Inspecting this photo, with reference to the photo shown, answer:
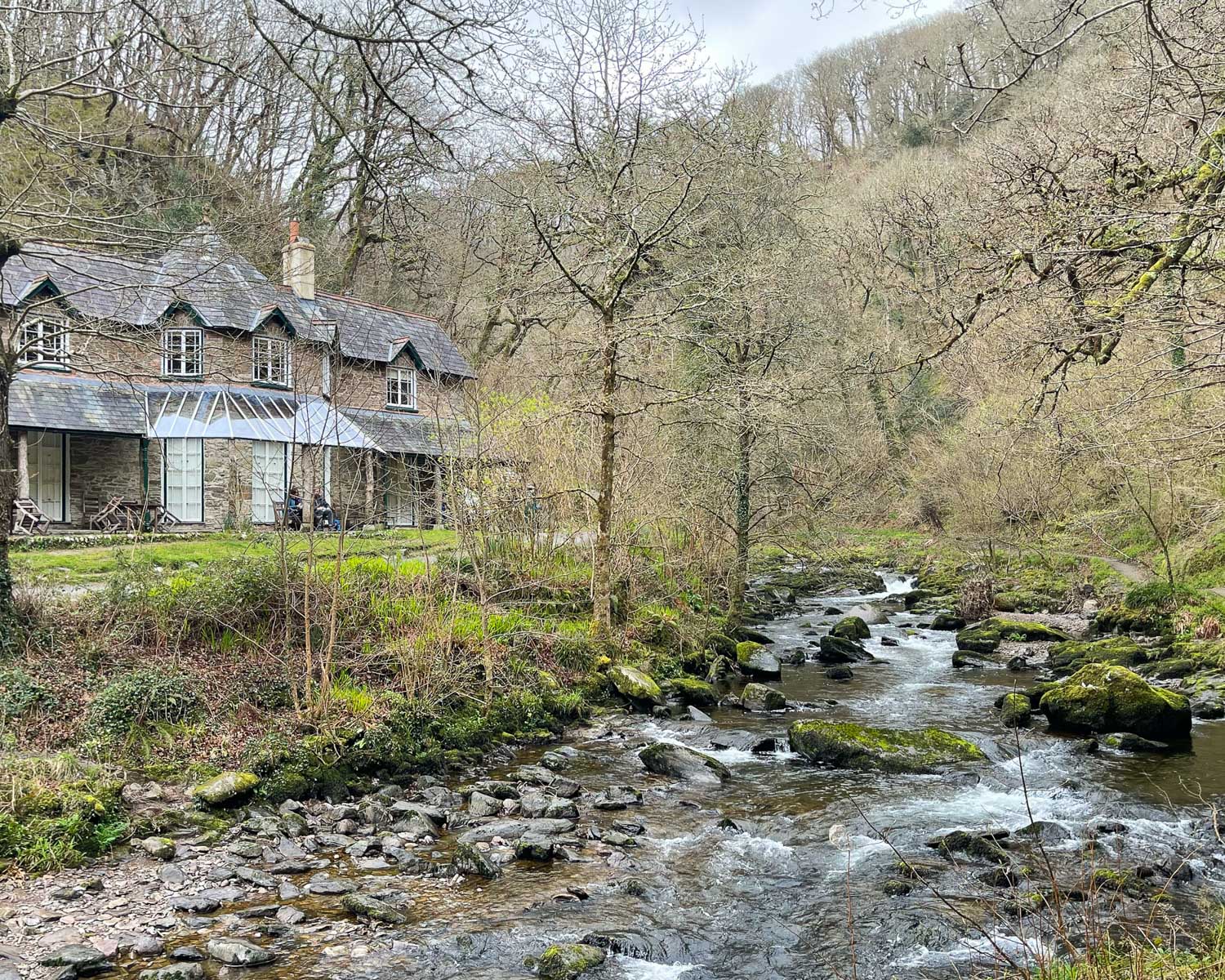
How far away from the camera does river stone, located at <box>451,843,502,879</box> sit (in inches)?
277

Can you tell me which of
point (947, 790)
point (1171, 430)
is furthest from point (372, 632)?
point (1171, 430)

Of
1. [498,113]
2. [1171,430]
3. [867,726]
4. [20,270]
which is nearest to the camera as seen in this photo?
[498,113]

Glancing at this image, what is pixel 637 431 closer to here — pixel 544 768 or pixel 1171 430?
pixel 544 768

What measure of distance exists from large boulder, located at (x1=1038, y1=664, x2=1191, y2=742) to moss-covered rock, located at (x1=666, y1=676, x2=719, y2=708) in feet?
14.2

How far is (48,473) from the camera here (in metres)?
24.4

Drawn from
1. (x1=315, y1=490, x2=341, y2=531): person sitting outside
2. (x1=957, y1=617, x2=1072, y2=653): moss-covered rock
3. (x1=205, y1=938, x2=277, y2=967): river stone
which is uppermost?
Result: (x1=315, y1=490, x2=341, y2=531): person sitting outside

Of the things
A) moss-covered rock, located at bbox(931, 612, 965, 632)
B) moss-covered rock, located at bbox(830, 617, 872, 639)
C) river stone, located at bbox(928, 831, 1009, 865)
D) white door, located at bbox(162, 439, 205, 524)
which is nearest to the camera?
river stone, located at bbox(928, 831, 1009, 865)

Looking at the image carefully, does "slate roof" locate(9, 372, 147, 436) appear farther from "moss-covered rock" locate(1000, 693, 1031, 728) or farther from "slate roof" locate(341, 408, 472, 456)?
"moss-covered rock" locate(1000, 693, 1031, 728)

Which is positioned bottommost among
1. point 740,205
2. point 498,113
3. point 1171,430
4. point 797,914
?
point 797,914

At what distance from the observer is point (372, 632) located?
35.8ft

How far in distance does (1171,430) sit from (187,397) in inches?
932

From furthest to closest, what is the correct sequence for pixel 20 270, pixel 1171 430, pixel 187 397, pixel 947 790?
pixel 187 397, pixel 20 270, pixel 1171 430, pixel 947 790

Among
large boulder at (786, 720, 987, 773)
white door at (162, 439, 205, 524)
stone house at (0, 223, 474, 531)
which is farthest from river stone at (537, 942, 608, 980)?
white door at (162, 439, 205, 524)

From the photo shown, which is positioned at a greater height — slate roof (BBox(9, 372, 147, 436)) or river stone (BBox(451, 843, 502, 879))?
slate roof (BBox(9, 372, 147, 436))
